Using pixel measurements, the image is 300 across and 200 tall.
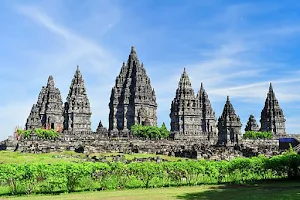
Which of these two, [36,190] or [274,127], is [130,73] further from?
[36,190]

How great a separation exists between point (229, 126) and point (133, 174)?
54837 millimetres

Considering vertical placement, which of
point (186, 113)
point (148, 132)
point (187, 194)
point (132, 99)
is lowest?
point (187, 194)

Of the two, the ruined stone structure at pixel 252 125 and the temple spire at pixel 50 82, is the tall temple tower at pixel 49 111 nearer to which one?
the temple spire at pixel 50 82

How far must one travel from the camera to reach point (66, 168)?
22078 mm

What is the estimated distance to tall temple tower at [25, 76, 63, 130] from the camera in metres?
99.0

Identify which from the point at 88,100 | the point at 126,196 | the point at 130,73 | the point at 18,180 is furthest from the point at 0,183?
the point at 130,73

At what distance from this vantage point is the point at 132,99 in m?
106

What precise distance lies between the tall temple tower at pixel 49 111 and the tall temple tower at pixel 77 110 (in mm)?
2057

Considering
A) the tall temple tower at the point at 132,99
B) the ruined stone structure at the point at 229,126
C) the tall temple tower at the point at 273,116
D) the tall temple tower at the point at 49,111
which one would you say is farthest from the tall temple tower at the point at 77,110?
the tall temple tower at the point at 273,116

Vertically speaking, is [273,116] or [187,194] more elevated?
[273,116]

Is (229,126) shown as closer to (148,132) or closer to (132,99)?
(148,132)

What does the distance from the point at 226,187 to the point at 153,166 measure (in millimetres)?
4839

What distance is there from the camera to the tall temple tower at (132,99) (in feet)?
340

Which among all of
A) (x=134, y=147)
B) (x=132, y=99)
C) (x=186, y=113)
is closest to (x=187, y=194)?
(x=134, y=147)
